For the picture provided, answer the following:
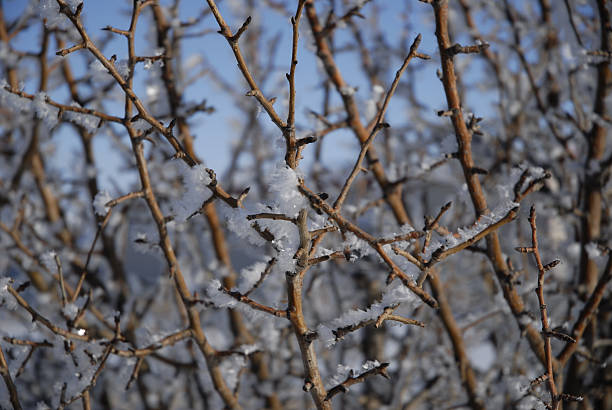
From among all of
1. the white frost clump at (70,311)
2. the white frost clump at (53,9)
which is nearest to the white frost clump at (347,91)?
the white frost clump at (53,9)

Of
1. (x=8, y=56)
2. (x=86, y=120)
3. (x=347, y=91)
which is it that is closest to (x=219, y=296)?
(x=86, y=120)

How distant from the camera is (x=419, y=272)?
985 millimetres

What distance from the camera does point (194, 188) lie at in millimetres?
1016

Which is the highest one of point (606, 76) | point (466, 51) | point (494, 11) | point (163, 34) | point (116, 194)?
point (494, 11)

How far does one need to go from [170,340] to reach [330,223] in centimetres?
67

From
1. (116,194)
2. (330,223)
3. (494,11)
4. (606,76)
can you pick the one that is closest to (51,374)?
(116,194)

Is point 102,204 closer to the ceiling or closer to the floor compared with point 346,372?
closer to the ceiling

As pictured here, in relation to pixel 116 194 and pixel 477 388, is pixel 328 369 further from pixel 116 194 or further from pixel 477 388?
pixel 116 194

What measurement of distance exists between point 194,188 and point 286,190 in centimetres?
33

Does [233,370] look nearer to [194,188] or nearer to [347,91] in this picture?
[194,188]

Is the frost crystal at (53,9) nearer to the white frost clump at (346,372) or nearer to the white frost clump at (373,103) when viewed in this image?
the white frost clump at (346,372)

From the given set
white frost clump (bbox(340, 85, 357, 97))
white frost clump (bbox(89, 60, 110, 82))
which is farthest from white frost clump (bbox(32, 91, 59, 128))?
white frost clump (bbox(340, 85, 357, 97))

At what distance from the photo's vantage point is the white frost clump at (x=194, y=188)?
0.99 m

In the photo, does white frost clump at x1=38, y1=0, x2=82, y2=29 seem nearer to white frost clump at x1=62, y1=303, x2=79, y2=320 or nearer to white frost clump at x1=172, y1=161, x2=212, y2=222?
white frost clump at x1=172, y1=161, x2=212, y2=222
